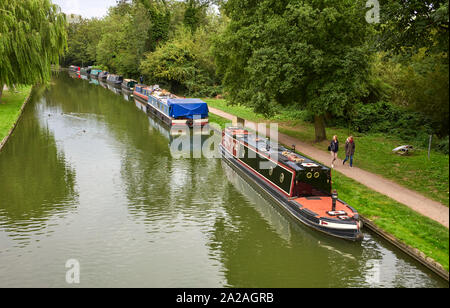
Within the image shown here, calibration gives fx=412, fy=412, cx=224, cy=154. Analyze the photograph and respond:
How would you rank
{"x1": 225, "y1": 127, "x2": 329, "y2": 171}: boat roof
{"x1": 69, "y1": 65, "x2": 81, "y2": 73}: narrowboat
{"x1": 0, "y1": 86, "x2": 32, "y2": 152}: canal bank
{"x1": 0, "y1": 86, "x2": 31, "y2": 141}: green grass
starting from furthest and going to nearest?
1. {"x1": 69, "y1": 65, "x2": 81, "y2": 73}: narrowboat
2. {"x1": 0, "y1": 86, "x2": 31, "y2": 141}: green grass
3. {"x1": 0, "y1": 86, "x2": 32, "y2": 152}: canal bank
4. {"x1": 225, "y1": 127, "x2": 329, "y2": 171}: boat roof

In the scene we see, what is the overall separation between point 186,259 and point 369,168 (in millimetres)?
10672

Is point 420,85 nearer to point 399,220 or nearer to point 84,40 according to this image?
point 399,220

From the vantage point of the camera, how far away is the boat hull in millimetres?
12898

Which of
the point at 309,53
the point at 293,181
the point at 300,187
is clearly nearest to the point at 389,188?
the point at 300,187

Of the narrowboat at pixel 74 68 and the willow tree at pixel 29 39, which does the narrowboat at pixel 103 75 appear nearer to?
the narrowboat at pixel 74 68

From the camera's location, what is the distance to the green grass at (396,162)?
628 inches

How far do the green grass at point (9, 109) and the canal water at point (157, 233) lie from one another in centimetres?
472

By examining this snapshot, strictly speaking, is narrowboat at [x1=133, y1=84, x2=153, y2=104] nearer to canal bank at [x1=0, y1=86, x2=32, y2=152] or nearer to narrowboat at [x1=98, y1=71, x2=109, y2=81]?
canal bank at [x1=0, y1=86, x2=32, y2=152]

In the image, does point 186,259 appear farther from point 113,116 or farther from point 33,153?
A: point 113,116

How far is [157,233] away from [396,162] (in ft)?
39.9

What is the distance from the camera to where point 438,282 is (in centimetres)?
1062

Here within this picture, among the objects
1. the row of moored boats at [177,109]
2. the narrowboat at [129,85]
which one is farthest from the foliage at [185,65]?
the row of moored boats at [177,109]

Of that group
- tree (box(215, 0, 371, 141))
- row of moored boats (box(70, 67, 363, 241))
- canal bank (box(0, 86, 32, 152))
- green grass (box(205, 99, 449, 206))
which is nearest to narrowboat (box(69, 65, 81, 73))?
canal bank (box(0, 86, 32, 152))

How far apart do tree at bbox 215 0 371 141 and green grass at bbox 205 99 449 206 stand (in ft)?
9.27
